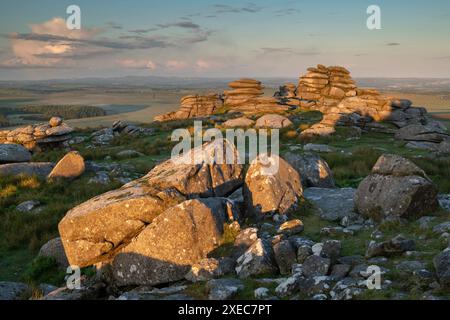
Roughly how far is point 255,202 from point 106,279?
17.9 ft

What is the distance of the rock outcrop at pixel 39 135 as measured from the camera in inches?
1448

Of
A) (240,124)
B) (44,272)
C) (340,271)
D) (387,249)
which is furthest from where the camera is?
(240,124)

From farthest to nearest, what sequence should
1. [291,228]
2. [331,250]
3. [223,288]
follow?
[291,228] → [331,250] → [223,288]

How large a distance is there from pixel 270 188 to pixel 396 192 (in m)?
3.89

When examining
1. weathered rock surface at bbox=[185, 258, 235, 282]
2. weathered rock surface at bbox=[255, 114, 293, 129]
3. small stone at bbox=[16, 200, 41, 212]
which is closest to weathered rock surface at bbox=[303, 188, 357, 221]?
weathered rock surface at bbox=[185, 258, 235, 282]

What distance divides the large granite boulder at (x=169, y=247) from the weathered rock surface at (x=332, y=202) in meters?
4.40

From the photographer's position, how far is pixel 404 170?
1182cm

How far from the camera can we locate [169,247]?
9531 millimetres

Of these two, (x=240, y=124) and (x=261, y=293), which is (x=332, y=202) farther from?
(x=240, y=124)

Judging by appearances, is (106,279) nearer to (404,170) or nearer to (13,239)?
(13,239)

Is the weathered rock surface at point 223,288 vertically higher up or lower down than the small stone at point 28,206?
higher up

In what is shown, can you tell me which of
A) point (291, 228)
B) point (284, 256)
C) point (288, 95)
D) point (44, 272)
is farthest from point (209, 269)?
point (288, 95)

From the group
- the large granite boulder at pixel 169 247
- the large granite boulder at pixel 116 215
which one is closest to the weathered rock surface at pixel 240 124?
the large granite boulder at pixel 116 215

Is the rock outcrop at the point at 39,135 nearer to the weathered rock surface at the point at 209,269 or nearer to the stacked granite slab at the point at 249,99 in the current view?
the stacked granite slab at the point at 249,99
